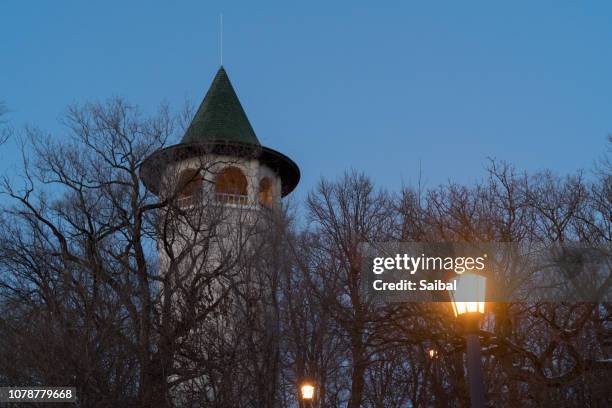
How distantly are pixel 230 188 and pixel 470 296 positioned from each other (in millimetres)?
14151

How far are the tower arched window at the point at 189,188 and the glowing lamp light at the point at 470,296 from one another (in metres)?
10.7

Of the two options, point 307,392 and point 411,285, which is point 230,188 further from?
point 307,392

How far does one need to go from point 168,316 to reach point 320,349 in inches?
210

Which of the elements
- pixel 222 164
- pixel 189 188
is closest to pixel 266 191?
pixel 222 164

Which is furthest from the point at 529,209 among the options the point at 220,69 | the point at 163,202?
the point at 220,69

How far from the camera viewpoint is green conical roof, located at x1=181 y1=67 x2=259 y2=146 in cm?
2766

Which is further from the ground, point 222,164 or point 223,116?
point 223,116

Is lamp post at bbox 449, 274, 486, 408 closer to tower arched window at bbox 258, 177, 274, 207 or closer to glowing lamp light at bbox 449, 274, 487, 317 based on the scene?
glowing lamp light at bbox 449, 274, 487, 317

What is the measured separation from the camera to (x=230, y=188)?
21188 mm

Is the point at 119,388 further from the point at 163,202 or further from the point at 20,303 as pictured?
the point at 163,202

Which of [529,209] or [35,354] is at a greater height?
[529,209]

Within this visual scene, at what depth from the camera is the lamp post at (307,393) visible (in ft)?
54.2

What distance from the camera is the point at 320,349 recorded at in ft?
60.5

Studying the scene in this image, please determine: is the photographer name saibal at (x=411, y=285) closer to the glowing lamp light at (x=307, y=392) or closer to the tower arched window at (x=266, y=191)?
the glowing lamp light at (x=307, y=392)
